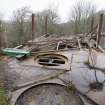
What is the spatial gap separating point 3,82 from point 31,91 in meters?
0.90

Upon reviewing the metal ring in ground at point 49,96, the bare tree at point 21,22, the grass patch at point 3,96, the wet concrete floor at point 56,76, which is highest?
the bare tree at point 21,22

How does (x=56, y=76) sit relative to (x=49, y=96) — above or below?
above

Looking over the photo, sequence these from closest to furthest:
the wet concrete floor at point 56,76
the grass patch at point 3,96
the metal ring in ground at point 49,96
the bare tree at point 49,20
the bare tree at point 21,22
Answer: the grass patch at point 3,96 < the metal ring in ground at point 49,96 < the wet concrete floor at point 56,76 < the bare tree at point 21,22 < the bare tree at point 49,20

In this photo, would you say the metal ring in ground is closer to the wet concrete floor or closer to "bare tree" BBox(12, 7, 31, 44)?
the wet concrete floor

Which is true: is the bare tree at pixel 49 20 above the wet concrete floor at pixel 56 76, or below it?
above

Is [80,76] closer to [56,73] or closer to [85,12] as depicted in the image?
[56,73]

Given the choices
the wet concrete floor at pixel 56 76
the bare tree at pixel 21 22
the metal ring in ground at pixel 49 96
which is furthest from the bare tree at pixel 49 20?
the metal ring in ground at pixel 49 96

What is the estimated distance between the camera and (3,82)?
4.27 meters

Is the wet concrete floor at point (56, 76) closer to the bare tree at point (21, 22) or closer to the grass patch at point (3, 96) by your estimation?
the grass patch at point (3, 96)

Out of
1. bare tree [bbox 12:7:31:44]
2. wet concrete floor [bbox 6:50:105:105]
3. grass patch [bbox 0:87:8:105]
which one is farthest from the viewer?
bare tree [bbox 12:7:31:44]

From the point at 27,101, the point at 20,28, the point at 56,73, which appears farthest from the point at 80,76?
the point at 20,28

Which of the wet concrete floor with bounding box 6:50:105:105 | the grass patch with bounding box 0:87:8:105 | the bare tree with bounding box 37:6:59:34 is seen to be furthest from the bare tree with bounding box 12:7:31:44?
the grass patch with bounding box 0:87:8:105

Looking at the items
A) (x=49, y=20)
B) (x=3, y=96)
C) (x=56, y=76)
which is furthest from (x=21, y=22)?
(x=3, y=96)

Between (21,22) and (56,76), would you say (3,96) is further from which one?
(21,22)
